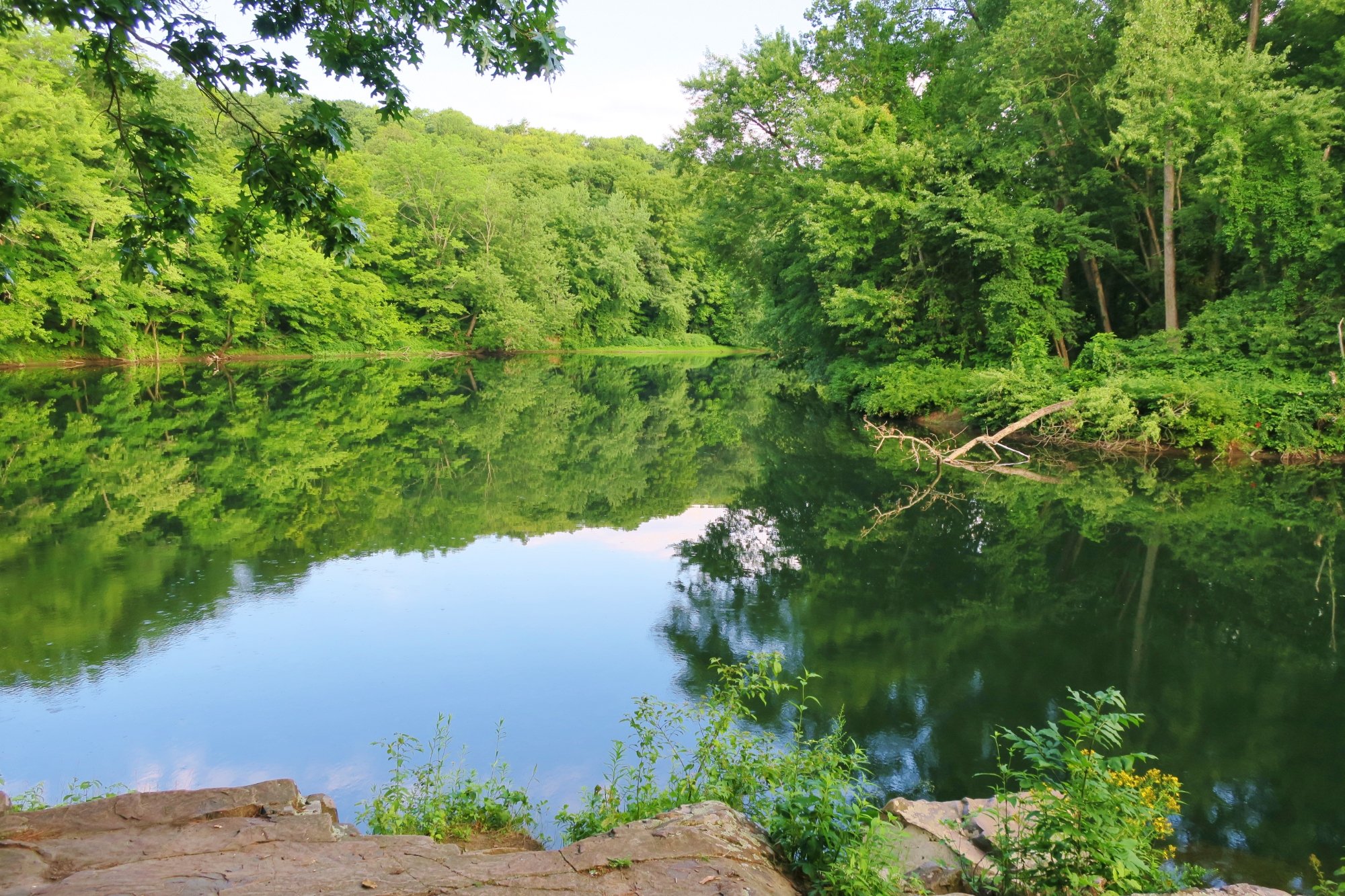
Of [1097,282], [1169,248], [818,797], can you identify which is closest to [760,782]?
[818,797]

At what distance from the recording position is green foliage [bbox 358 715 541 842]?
5039 mm

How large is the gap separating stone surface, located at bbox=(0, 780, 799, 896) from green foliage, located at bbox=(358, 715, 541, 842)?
629mm

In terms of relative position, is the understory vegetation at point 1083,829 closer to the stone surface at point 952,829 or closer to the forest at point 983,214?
A: the stone surface at point 952,829

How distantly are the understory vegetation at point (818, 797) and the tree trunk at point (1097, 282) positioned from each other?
57.3 feet

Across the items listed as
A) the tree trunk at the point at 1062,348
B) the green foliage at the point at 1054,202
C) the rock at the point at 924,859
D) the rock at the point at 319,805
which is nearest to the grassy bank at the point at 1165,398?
the green foliage at the point at 1054,202

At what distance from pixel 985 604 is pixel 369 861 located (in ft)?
25.1

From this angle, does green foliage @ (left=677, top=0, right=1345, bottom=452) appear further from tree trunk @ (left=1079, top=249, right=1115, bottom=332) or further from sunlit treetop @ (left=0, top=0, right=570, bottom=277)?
sunlit treetop @ (left=0, top=0, right=570, bottom=277)

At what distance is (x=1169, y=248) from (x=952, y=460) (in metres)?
7.08

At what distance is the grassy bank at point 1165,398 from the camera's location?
53.8 feet

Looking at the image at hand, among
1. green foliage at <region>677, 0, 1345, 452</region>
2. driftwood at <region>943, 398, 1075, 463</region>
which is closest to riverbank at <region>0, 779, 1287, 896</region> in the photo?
driftwood at <region>943, 398, 1075, 463</region>

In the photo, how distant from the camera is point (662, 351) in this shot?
6694 centimetres

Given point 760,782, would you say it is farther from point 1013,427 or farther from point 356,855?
point 1013,427

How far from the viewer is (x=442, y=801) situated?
5.32 meters

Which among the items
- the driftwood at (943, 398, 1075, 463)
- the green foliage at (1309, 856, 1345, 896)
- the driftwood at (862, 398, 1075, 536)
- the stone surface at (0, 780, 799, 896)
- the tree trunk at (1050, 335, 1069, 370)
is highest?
the tree trunk at (1050, 335, 1069, 370)
